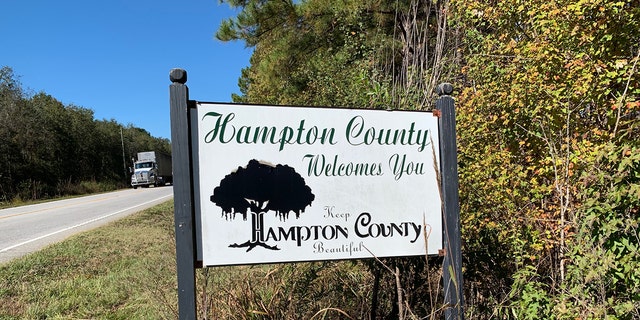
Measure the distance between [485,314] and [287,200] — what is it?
1869mm

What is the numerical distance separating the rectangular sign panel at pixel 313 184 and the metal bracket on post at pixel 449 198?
0.18 feet

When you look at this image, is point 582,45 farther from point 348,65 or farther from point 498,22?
point 348,65

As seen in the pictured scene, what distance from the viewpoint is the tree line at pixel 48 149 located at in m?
29.2

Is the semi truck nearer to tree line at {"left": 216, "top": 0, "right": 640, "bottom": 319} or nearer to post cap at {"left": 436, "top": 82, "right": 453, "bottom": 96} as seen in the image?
tree line at {"left": 216, "top": 0, "right": 640, "bottom": 319}

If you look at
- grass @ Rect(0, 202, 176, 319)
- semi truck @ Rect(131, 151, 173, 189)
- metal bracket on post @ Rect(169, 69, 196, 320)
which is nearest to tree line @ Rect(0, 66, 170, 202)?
semi truck @ Rect(131, 151, 173, 189)

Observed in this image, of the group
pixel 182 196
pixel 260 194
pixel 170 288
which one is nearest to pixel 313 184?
pixel 260 194

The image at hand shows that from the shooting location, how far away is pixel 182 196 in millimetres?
1999

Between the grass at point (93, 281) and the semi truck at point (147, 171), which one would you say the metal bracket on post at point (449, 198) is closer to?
the grass at point (93, 281)

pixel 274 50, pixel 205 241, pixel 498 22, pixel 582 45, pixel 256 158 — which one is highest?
pixel 274 50

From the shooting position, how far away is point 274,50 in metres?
8.62

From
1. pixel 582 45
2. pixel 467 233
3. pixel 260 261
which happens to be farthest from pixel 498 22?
pixel 260 261

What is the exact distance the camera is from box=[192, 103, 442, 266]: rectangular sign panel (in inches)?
81.5

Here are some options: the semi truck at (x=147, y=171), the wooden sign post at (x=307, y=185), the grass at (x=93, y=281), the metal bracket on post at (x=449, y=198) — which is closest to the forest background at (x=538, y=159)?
the metal bracket on post at (x=449, y=198)

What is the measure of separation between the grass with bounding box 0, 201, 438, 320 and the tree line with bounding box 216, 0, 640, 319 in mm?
345
